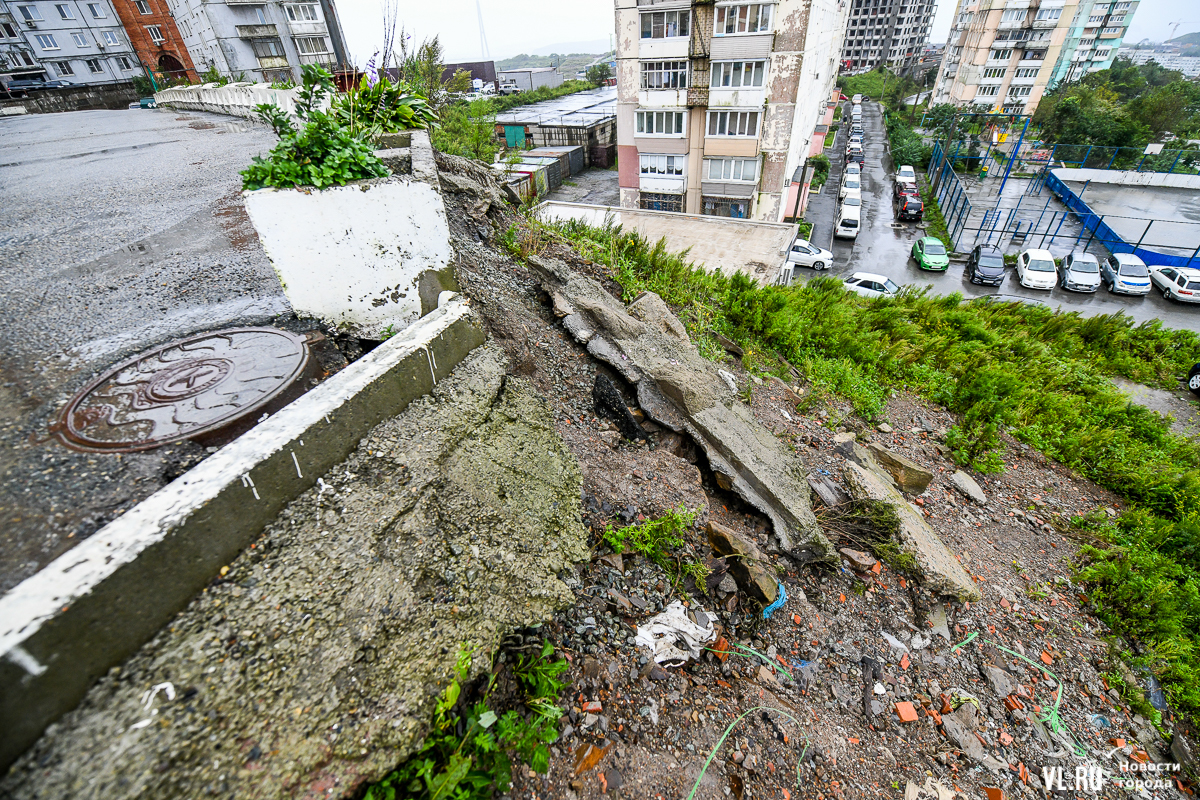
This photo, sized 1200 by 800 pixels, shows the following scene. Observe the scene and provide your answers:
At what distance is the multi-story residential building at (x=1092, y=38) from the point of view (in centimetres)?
5388

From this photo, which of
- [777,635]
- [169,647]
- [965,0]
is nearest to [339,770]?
[169,647]

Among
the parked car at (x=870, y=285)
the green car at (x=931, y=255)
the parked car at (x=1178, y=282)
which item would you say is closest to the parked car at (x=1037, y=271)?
the green car at (x=931, y=255)

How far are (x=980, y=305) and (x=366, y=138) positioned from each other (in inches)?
604

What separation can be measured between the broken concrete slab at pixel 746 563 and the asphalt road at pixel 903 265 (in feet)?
51.0

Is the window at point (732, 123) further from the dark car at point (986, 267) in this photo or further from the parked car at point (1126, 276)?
the parked car at point (1126, 276)

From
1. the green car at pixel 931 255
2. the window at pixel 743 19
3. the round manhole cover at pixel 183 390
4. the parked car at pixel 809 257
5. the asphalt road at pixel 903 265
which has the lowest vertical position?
the asphalt road at pixel 903 265

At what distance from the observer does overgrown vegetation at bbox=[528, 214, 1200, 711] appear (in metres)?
5.00

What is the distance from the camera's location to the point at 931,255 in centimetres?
2083

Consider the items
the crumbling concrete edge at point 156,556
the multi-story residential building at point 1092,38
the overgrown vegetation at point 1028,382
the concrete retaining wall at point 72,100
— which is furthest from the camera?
the multi-story residential building at point 1092,38

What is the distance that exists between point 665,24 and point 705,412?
19.2 metres

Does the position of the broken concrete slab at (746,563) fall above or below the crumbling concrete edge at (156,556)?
below

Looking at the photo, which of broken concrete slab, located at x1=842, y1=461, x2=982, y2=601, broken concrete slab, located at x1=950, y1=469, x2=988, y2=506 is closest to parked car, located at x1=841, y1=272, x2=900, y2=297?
broken concrete slab, located at x1=950, y1=469, x2=988, y2=506

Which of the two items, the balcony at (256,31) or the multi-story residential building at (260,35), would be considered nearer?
the multi-story residential building at (260,35)

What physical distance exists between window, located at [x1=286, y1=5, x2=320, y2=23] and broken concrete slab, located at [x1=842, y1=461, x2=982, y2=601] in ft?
130
